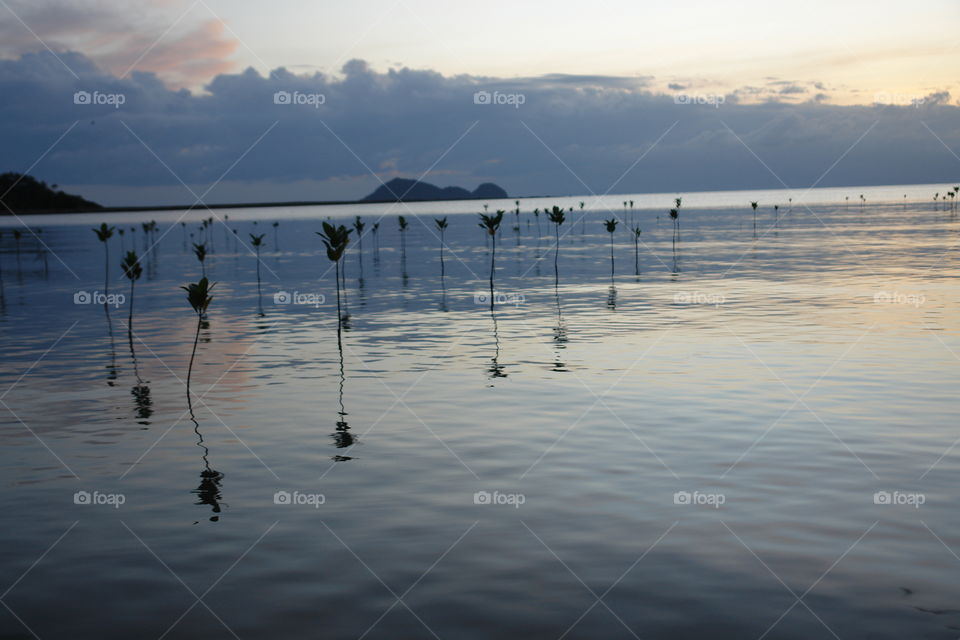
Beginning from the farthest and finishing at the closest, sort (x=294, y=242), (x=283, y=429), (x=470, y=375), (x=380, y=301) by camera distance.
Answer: (x=294, y=242)
(x=380, y=301)
(x=470, y=375)
(x=283, y=429)

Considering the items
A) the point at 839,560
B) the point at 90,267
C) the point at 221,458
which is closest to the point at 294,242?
the point at 90,267

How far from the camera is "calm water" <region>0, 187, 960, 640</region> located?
37.8ft

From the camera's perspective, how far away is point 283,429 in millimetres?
21984

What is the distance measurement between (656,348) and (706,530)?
19409 mm

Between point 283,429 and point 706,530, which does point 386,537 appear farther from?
point 283,429

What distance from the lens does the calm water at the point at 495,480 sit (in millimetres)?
11508

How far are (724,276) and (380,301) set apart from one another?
27093 millimetres

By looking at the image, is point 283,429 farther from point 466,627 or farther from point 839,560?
point 839,560

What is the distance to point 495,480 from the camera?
17109 mm

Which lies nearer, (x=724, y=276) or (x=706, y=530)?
(x=706, y=530)

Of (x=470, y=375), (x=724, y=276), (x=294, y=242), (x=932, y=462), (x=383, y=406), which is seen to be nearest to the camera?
(x=932, y=462)

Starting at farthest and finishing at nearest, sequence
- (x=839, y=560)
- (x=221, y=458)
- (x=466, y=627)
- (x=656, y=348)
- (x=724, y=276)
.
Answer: (x=724, y=276) → (x=656, y=348) → (x=221, y=458) → (x=839, y=560) → (x=466, y=627)

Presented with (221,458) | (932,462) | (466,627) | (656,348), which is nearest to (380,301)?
(656,348)

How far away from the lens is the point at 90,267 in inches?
3553
